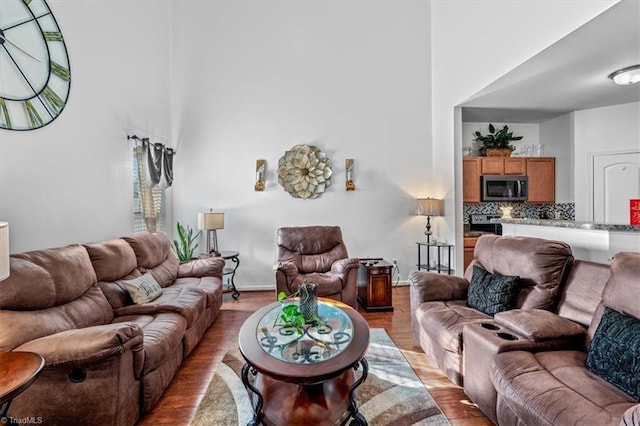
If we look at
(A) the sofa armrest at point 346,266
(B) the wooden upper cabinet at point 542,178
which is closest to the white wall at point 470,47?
(B) the wooden upper cabinet at point 542,178

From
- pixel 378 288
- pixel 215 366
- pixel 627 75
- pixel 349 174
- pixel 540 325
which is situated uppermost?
pixel 627 75

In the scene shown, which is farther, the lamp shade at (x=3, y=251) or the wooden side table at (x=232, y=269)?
the wooden side table at (x=232, y=269)

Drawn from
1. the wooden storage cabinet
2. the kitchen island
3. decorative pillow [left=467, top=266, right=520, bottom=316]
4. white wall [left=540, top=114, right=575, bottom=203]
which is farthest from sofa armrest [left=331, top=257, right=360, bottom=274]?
white wall [left=540, top=114, right=575, bottom=203]

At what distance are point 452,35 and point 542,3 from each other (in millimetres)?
1784

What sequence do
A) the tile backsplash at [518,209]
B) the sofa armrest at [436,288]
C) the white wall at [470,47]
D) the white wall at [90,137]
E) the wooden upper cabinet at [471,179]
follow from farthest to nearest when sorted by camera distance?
the tile backsplash at [518,209], the wooden upper cabinet at [471,179], the sofa armrest at [436,288], the white wall at [470,47], the white wall at [90,137]

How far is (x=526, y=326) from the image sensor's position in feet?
6.26

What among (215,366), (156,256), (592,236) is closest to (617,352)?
(592,236)

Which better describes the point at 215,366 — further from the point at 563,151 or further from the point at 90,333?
the point at 563,151

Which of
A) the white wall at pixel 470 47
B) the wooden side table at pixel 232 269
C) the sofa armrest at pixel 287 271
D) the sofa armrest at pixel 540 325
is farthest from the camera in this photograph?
the wooden side table at pixel 232 269

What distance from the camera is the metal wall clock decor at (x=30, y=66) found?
2164mm

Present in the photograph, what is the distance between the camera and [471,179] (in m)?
5.04

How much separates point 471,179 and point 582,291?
321cm

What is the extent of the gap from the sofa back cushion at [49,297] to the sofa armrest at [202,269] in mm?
1284

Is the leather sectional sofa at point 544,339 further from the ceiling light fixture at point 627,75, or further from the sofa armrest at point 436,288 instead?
the ceiling light fixture at point 627,75
